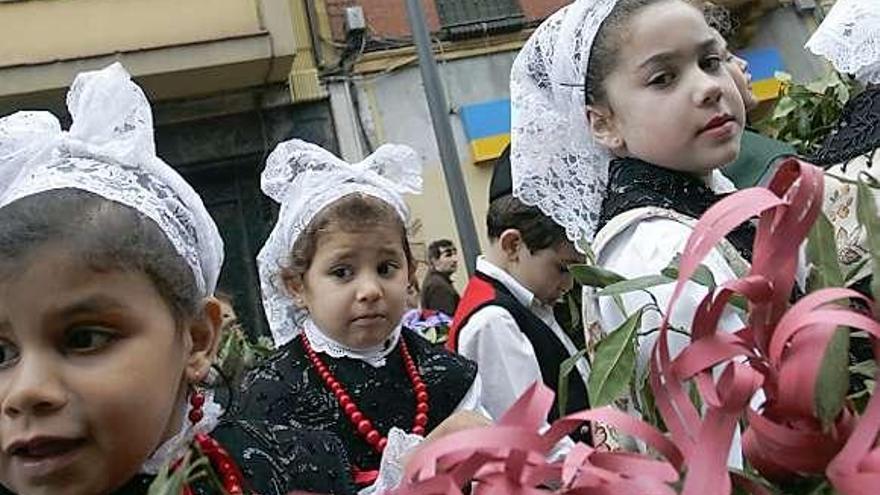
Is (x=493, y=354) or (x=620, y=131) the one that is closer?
(x=620, y=131)

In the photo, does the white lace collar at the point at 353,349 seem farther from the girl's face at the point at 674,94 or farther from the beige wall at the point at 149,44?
the beige wall at the point at 149,44

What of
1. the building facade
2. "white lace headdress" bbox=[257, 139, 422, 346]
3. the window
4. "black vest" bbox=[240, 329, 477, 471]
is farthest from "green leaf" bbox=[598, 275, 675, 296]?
the window

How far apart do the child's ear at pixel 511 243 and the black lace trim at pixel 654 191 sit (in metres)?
1.07

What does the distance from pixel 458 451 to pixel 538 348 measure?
1.94 metres

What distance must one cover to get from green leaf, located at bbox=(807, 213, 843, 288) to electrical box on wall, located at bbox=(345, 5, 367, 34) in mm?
7982

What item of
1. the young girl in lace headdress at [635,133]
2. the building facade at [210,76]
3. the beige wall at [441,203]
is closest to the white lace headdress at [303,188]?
the young girl in lace headdress at [635,133]

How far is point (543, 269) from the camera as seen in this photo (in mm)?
2543

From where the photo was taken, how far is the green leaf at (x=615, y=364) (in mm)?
595

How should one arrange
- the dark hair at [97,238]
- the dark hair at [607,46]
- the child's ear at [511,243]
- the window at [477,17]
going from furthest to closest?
the window at [477,17], the child's ear at [511,243], the dark hair at [607,46], the dark hair at [97,238]

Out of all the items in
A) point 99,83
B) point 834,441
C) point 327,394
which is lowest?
point 834,441

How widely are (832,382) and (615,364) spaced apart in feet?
0.49

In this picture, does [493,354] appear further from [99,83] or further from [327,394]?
[99,83]

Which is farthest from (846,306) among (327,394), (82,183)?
(327,394)

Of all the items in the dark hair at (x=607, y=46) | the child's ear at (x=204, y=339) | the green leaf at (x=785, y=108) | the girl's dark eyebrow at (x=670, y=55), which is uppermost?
the green leaf at (x=785, y=108)
